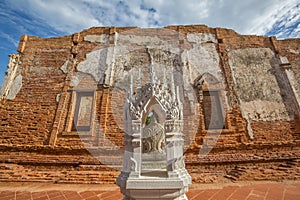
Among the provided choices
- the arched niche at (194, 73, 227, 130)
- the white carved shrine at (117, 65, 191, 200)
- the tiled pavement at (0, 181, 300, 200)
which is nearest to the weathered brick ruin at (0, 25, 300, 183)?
the arched niche at (194, 73, 227, 130)

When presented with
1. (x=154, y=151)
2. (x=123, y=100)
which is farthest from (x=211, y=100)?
(x=154, y=151)

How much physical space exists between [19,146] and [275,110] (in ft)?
33.7

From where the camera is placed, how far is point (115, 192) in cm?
378

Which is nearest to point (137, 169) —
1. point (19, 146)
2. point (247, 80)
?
point (19, 146)

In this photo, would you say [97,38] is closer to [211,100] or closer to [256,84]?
[211,100]

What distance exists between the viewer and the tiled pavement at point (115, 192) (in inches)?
131

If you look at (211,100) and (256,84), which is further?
(256,84)

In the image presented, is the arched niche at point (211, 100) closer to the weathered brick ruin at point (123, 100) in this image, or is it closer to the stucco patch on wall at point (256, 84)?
the weathered brick ruin at point (123, 100)

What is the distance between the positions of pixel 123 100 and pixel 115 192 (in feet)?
12.2

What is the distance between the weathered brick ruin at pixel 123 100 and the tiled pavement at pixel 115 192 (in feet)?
1.39

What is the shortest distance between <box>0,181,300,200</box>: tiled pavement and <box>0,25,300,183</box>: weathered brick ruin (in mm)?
424

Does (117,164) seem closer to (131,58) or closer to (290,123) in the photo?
(131,58)

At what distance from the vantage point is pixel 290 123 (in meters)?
6.12

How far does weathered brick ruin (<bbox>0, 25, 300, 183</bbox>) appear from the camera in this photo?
17.4ft
